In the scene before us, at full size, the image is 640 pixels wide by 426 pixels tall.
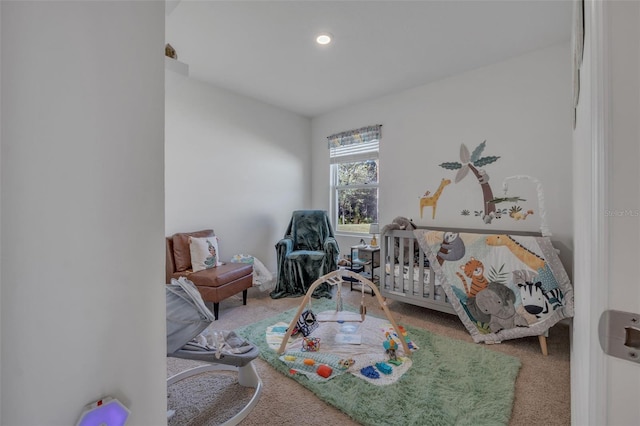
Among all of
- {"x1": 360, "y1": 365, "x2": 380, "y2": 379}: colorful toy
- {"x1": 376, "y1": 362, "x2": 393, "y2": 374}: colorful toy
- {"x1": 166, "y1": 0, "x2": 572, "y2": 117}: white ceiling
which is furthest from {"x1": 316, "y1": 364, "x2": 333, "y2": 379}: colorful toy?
{"x1": 166, "y1": 0, "x2": 572, "y2": 117}: white ceiling

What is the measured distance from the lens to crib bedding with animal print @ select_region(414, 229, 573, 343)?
6.86 ft

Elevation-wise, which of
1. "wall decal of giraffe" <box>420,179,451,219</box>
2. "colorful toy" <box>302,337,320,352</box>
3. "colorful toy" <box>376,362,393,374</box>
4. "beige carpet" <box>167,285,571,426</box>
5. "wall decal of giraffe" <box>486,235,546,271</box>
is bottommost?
"beige carpet" <box>167,285,571,426</box>

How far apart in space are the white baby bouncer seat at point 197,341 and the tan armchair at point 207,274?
968mm

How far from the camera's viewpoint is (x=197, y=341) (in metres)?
1.60

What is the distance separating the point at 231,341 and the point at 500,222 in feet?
9.38

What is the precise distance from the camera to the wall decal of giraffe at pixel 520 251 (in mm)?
2139

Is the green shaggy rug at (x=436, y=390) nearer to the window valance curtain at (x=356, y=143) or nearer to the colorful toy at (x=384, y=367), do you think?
the colorful toy at (x=384, y=367)

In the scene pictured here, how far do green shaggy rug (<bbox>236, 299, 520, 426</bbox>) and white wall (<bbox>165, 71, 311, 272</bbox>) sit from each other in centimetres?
188

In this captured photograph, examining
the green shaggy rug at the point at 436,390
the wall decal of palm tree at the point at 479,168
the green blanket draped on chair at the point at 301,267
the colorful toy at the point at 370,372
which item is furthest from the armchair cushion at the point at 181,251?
the wall decal of palm tree at the point at 479,168

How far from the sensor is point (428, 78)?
128 inches

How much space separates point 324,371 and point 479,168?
2657mm

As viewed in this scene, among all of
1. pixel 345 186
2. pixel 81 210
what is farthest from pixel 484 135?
pixel 81 210

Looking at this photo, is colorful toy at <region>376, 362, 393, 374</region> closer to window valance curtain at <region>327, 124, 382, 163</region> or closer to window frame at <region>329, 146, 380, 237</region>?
window frame at <region>329, 146, 380, 237</region>

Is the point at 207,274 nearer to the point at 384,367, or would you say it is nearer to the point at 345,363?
the point at 345,363
